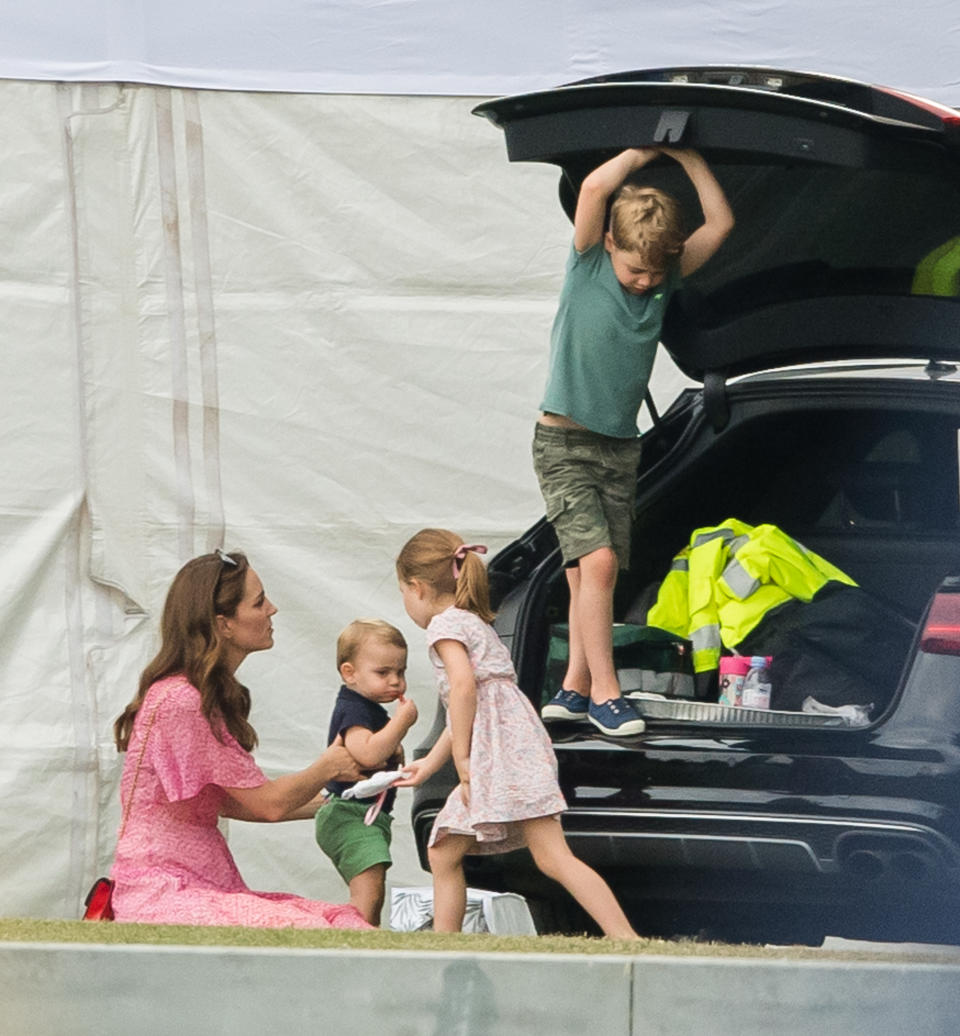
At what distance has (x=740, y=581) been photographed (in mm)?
4230

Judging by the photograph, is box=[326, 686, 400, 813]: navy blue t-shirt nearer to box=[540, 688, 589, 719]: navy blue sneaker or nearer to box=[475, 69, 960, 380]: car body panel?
box=[540, 688, 589, 719]: navy blue sneaker

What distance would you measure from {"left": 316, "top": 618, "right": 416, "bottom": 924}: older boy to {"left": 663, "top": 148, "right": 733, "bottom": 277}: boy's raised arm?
3.59ft

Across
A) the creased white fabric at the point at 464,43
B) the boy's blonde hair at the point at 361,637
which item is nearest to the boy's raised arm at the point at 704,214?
the boy's blonde hair at the point at 361,637

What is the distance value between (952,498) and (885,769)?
1341mm

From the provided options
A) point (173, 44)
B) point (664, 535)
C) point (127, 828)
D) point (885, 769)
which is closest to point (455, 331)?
point (173, 44)

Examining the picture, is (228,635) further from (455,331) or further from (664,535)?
(455,331)

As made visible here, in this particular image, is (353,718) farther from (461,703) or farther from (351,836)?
(461,703)

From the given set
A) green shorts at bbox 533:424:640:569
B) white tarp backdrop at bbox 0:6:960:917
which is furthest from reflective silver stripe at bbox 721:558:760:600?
white tarp backdrop at bbox 0:6:960:917

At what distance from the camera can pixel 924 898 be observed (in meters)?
3.52

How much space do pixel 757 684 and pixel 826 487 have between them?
34.8 inches

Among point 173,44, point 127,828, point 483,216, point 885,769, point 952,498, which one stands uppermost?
point 173,44

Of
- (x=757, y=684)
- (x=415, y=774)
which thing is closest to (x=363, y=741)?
(x=415, y=774)

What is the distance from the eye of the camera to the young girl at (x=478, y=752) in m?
3.73

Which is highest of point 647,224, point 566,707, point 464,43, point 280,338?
point 464,43
